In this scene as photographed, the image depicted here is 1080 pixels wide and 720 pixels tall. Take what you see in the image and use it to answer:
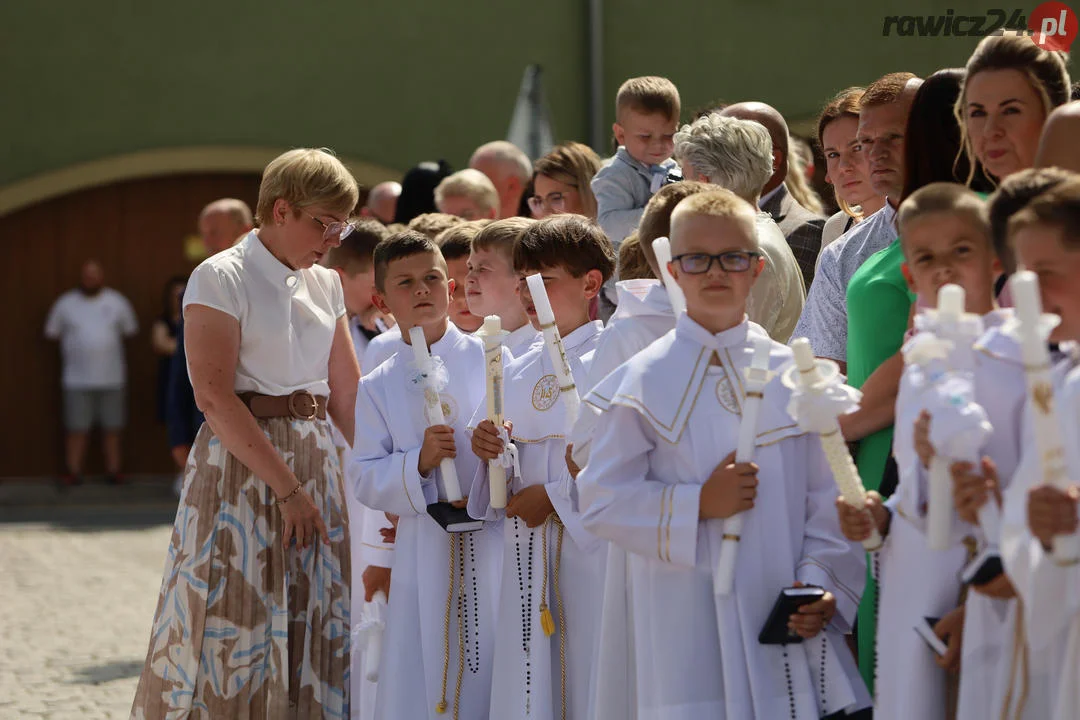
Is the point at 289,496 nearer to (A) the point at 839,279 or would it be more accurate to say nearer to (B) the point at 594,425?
(B) the point at 594,425

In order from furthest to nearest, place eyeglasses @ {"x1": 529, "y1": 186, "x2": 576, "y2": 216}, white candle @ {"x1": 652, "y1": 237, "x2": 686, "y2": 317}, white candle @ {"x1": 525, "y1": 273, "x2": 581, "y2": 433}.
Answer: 1. eyeglasses @ {"x1": 529, "y1": 186, "x2": 576, "y2": 216}
2. white candle @ {"x1": 525, "y1": 273, "x2": 581, "y2": 433}
3. white candle @ {"x1": 652, "y1": 237, "x2": 686, "y2": 317}

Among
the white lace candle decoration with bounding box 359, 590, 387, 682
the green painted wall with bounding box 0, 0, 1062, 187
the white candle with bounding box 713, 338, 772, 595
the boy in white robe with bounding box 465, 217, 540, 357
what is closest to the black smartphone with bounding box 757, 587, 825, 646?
the white candle with bounding box 713, 338, 772, 595

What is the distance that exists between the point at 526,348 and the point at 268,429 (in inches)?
34.2

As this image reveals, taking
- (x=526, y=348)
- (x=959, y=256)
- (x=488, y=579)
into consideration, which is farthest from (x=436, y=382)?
(x=959, y=256)

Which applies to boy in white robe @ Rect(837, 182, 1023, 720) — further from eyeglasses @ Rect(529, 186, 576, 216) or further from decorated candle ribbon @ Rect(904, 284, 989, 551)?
eyeglasses @ Rect(529, 186, 576, 216)

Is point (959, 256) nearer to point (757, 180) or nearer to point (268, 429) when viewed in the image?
point (757, 180)

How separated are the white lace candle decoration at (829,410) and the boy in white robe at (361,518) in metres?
2.12

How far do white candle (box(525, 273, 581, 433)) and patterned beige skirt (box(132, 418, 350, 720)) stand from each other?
4.13 ft

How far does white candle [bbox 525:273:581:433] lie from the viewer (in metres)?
4.02

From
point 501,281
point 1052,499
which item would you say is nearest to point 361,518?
point 501,281

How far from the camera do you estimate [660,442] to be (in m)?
3.59

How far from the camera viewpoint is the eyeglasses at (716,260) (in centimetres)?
349

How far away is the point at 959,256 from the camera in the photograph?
3.09 meters

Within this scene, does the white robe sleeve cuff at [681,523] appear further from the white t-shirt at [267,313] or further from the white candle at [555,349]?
the white t-shirt at [267,313]
